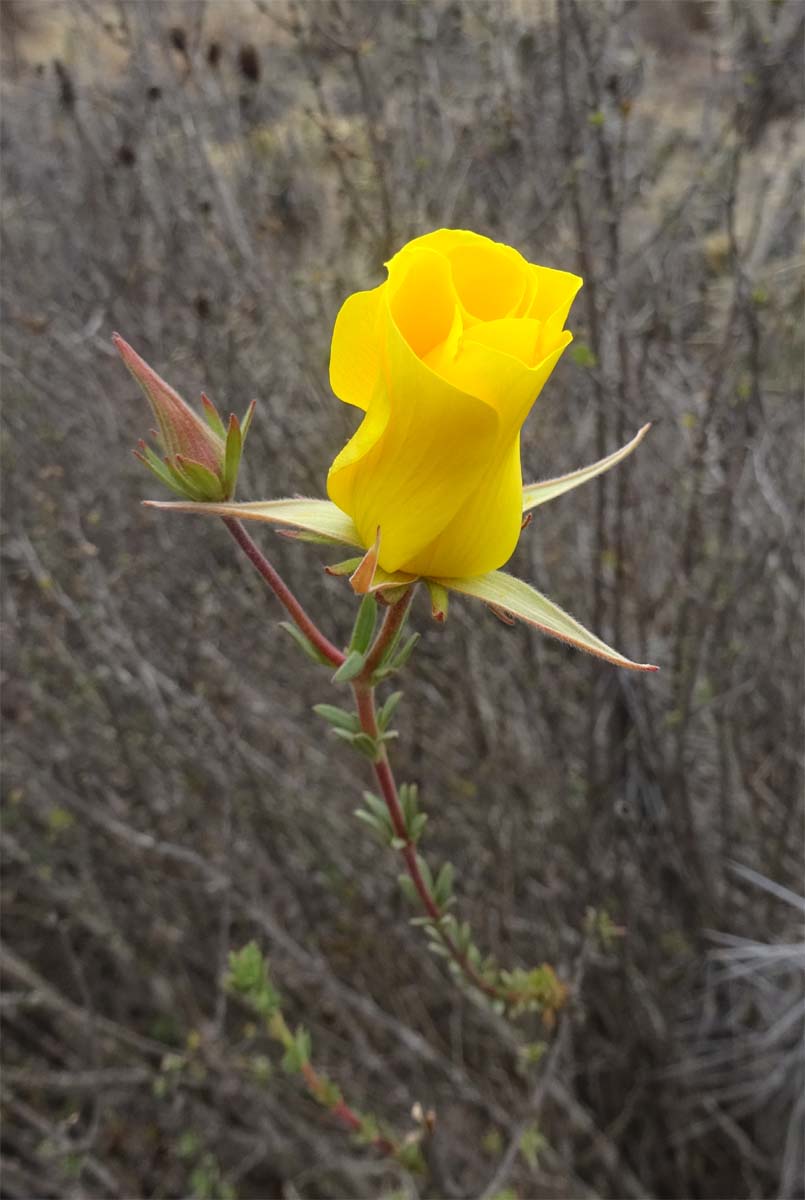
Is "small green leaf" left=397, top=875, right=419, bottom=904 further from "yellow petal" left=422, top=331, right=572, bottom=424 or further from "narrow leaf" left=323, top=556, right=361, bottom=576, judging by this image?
"yellow petal" left=422, top=331, right=572, bottom=424

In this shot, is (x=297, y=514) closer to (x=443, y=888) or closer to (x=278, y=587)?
(x=278, y=587)

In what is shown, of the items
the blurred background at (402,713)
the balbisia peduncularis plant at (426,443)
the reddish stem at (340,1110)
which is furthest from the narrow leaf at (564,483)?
the blurred background at (402,713)

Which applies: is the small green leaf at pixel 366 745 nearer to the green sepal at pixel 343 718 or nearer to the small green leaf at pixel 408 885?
the green sepal at pixel 343 718

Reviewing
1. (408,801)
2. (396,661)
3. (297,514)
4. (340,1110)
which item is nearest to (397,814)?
(408,801)

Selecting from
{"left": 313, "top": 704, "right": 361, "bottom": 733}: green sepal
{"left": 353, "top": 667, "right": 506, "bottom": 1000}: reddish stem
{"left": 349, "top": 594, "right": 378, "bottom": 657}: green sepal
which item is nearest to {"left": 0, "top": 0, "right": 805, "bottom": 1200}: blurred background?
{"left": 353, "top": 667, "right": 506, "bottom": 1000}: reddish stem

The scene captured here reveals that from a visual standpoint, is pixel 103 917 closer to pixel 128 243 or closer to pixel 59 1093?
pixel 59 1093

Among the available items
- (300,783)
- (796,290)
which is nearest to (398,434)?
(300,783)

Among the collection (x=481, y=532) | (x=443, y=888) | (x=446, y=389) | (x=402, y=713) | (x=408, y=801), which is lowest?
(x=402, y=713)
